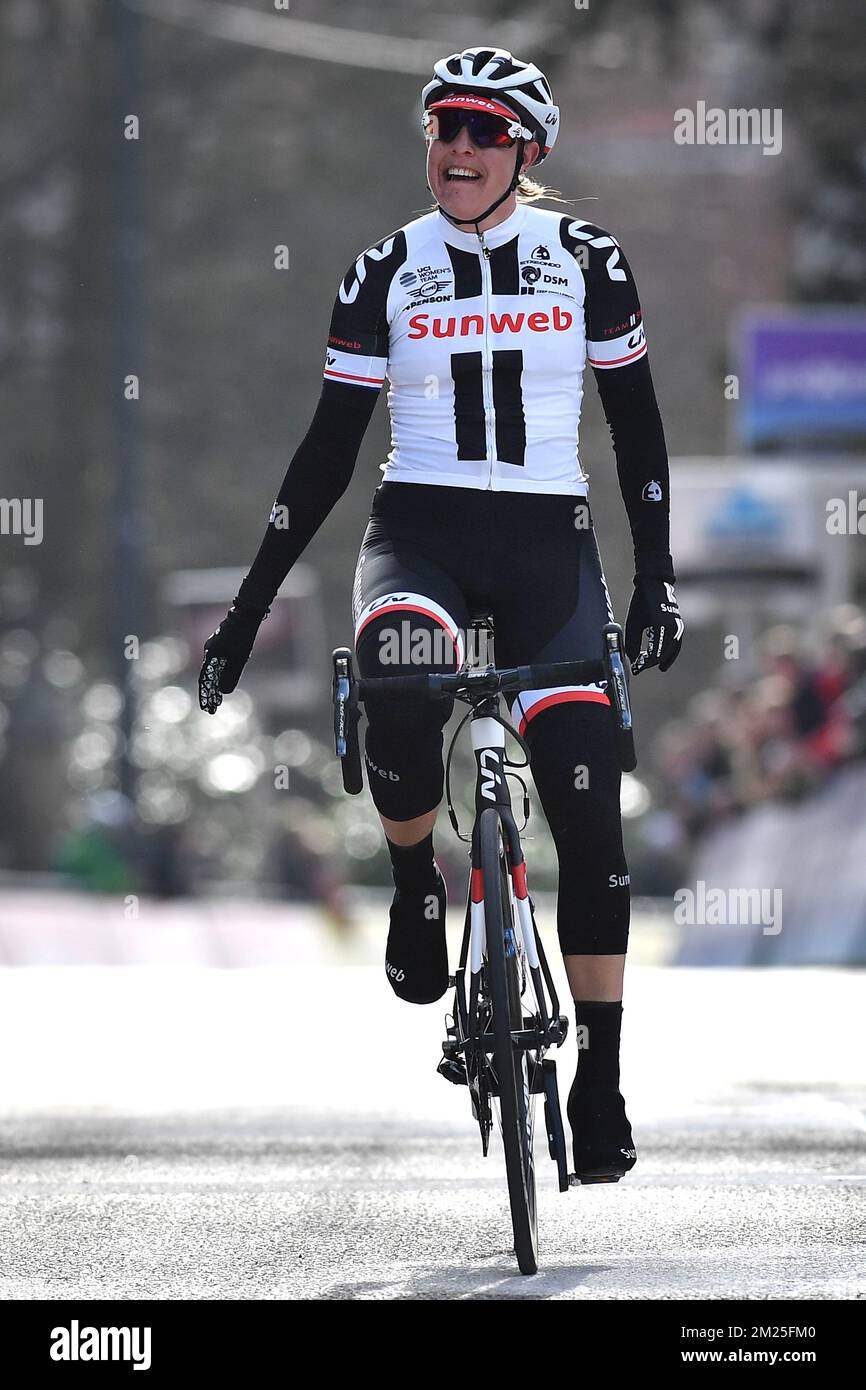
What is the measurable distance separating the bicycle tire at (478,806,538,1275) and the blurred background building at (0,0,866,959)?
24.0 feet

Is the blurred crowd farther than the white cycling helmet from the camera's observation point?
Yes

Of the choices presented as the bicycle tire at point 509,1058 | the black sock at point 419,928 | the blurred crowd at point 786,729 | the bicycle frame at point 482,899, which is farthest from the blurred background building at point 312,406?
the bicycle tire at point 509,1058

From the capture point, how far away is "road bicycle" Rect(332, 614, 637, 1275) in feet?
17.4

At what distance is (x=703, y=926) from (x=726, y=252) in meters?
30.3

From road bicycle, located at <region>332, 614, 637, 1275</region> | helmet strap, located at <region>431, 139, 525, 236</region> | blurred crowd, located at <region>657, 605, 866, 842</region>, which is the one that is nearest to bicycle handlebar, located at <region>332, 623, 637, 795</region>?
road bicycle, located at <region>332, 614, 637, 1275</region>

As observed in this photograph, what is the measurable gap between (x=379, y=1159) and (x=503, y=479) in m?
2.19

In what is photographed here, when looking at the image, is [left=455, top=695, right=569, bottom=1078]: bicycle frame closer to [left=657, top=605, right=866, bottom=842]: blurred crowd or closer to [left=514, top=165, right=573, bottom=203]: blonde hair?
[left=514, top=165, right=573, bottom=203]: blonde hair

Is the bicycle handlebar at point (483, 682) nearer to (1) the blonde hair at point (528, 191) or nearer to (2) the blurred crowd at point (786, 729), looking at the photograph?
(1) the blonde hair at point (528, 191)

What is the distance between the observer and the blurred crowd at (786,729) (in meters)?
13.1

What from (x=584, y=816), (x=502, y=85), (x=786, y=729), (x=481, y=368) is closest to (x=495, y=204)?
(x=502, y=85)

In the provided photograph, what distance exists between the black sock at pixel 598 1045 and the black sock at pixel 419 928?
41 centimetres

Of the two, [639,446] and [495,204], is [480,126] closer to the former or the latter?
[495,204]
